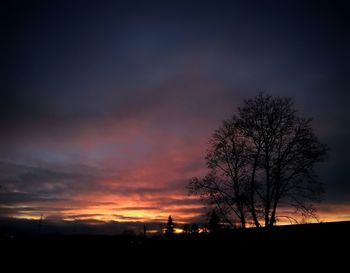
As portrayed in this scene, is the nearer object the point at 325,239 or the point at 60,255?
the point at 325,239

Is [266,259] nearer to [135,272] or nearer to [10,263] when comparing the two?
[135,272]

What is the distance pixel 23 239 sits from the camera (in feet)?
46.2

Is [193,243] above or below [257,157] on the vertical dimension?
below

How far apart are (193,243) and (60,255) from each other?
6.13 meters

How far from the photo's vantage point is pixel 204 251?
1078 cm

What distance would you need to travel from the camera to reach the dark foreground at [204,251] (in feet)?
26.0

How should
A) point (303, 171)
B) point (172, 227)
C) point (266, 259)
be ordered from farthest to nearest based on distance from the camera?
point (172, 227)
point (303, 171)
point (266, 259)

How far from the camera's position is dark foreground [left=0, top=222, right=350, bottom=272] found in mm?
7918

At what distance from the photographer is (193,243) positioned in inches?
453

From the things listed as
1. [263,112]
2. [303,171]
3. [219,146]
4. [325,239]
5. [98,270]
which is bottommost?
[98,270]

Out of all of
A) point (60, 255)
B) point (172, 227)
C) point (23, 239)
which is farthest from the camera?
point (172, 227)

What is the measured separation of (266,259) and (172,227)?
259 feet

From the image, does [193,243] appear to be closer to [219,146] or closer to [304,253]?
[304,253]

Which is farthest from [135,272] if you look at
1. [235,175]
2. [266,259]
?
[235,175]
